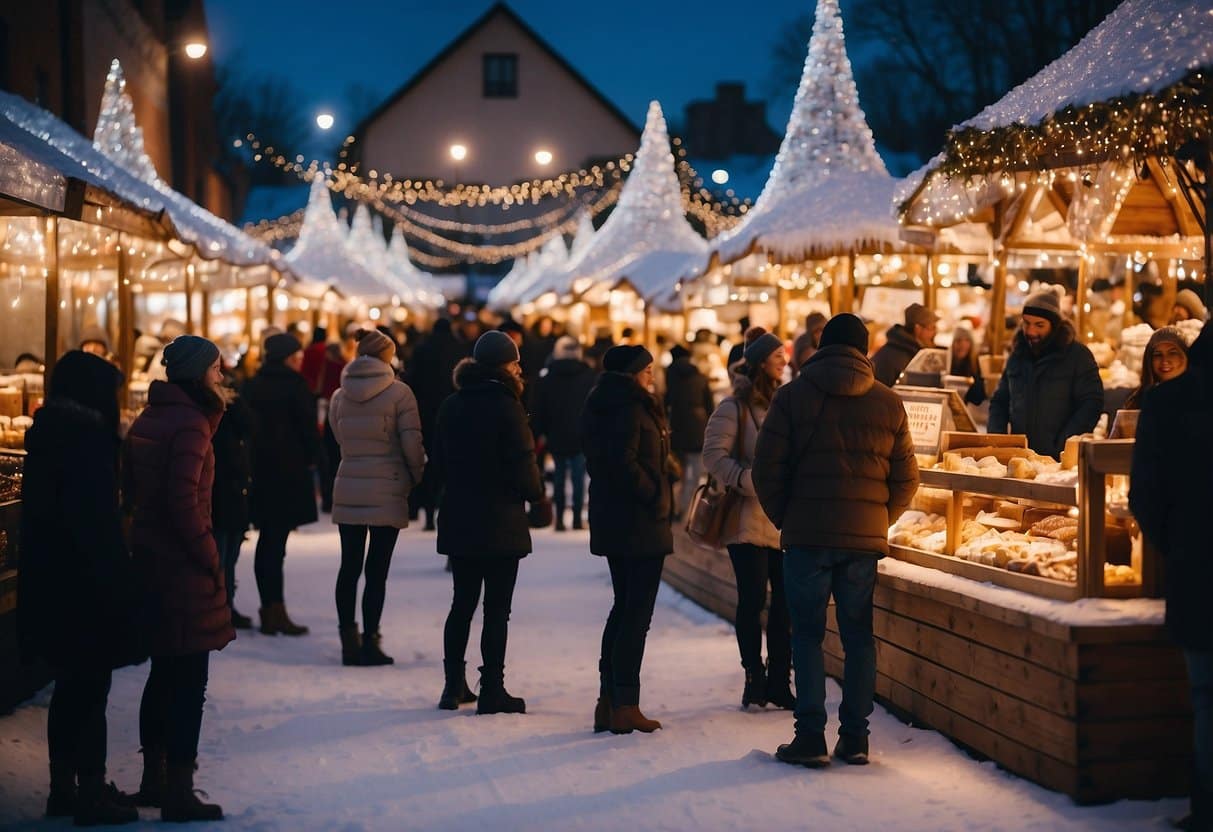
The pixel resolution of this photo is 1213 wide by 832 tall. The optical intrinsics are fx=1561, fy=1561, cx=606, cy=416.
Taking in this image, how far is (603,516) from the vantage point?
25.0 ft

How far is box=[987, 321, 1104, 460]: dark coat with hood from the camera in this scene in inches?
364

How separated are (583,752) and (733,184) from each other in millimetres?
53770

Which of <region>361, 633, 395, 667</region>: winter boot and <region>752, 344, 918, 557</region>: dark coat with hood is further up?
<region>752, 344, 918, 557</region>: dark coat with hood

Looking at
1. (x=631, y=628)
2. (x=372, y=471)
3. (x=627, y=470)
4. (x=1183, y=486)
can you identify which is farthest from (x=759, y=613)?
(x=1183, y=486)

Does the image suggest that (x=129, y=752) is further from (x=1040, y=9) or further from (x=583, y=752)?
(x=1040, y=9)

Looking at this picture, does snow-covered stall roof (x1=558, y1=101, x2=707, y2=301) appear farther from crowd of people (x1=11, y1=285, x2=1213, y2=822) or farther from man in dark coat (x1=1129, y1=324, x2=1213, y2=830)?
man in dark coat (x1=1129, y1=324, x2=1213, y2=830)

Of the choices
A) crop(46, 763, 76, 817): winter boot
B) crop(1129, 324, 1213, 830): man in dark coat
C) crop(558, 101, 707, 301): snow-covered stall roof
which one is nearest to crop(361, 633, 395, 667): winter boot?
crop(46, 763, 76, 817): winter boot

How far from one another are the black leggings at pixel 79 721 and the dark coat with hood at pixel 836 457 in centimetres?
284

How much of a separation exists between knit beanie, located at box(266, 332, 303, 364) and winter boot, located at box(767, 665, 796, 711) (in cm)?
440

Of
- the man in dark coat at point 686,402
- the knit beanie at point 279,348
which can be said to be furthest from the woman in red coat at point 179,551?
the man in dark coat at point 686,402

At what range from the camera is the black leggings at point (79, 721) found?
5.89 meters

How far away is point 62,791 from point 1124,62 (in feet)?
21.1

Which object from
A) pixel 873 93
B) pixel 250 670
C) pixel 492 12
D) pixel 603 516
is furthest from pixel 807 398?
pixel 492 12

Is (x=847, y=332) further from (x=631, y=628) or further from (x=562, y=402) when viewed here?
(x=562, y=402)
